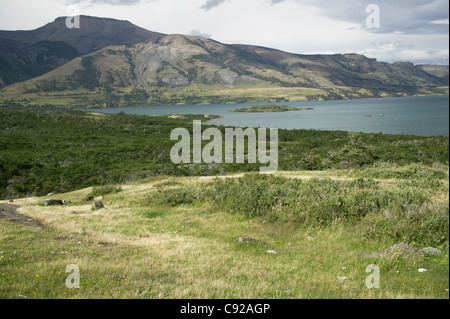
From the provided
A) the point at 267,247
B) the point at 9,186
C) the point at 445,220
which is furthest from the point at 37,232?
the point at 9,186

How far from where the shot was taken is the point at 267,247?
1084cm

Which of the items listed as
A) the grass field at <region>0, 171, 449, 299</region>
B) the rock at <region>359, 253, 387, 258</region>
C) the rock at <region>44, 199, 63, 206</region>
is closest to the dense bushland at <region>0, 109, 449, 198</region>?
the grass field at <region>0, 171, 449, 299</region>

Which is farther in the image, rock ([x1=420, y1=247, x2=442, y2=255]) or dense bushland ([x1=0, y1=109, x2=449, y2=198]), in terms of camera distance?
dense bushland ([x1=0, y1=109, x2=449, y2=198])

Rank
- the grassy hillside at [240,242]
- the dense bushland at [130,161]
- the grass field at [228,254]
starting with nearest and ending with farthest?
the grass field at [228,254]
the grassy hillside at [240,242]
the dense bushland at [130,161]

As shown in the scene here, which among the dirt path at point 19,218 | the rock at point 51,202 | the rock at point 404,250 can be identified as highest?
the rock at point 404,250

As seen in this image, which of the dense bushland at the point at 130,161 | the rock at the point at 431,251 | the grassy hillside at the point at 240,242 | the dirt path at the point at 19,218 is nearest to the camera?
the grassy hillside at the point at 240,242

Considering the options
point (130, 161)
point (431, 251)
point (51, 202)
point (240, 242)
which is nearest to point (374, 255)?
point (431, 251)

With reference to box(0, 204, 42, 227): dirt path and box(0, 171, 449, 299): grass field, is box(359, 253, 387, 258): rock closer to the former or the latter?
box(0, 171, 449, 299): grass field

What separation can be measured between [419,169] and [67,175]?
4034cm

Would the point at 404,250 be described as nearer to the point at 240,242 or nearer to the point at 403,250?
the point at 403,250

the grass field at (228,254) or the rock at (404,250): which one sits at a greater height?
the rock at (404,250)

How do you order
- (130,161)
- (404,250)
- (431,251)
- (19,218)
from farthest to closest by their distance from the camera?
(130,161) < (19,218) < (431,251) < (404,250)

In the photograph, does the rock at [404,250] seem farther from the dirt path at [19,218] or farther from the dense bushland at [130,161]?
the dense bushland at [130,161]

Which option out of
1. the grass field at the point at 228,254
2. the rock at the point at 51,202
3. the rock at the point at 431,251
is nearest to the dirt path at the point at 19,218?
the grass field at the point at 228,254
